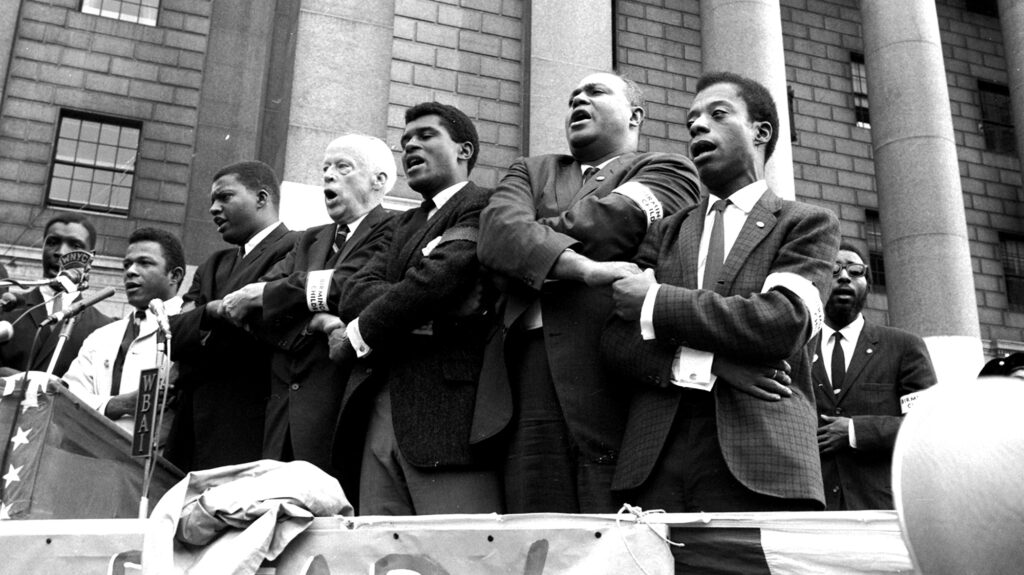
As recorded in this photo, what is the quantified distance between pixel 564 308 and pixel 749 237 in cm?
77

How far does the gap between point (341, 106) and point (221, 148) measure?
17.9 ft

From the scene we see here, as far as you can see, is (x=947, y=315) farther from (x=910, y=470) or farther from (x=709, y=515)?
(x=910, y=470)

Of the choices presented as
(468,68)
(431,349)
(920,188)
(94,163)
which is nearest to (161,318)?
(431,349)

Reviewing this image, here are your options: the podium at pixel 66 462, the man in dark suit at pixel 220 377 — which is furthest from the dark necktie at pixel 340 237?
the podium at pixel 66 462

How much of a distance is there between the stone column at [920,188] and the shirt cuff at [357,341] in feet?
31.7

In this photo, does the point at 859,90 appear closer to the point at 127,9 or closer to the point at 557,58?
the point at 557,58

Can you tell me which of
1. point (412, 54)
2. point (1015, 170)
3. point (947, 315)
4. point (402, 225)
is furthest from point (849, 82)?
point (402, 225)

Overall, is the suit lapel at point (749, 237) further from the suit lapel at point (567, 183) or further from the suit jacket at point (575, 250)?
the suit lapel at point (567, 183)

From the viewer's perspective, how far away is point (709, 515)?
2.96 meters

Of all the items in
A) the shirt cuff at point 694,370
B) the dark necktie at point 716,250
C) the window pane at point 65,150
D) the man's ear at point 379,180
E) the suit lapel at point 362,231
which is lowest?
the shirt cuff at point 694,370

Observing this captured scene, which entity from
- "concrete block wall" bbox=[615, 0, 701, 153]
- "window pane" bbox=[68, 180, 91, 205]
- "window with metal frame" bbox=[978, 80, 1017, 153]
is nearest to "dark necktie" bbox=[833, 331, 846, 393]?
"concrete block wall" bbox=[615, 0, 701, 153]

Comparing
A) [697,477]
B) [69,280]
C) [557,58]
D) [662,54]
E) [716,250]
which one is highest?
[662,54]

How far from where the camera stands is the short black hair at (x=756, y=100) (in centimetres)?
428

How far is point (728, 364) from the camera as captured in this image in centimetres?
357
